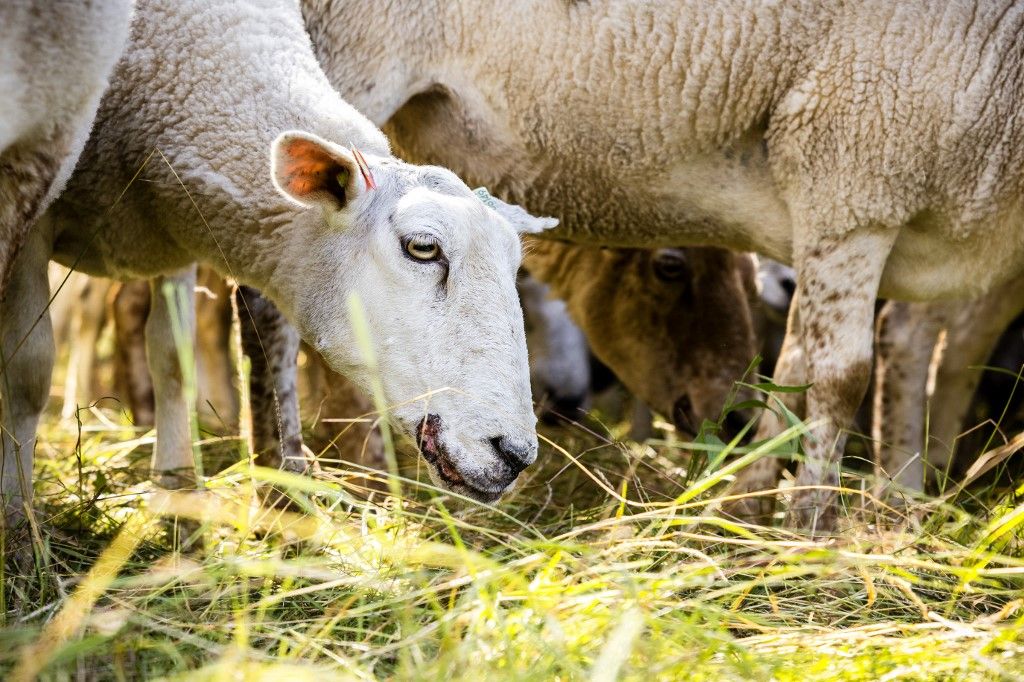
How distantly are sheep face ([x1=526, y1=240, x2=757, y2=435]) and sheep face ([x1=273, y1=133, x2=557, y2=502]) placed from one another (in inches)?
85.1

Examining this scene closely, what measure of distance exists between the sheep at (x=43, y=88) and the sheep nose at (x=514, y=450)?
1162mm

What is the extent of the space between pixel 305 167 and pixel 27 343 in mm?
1138

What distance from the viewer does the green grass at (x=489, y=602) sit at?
2.25 meters

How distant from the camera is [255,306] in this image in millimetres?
4254

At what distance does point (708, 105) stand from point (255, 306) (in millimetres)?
1681

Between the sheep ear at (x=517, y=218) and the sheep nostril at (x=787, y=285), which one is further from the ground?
the sheep ear at (x=517, y=218)

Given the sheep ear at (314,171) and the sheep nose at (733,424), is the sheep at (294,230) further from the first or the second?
the sheep nose at (733,424)

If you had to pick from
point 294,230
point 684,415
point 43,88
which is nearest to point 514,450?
point 294,230

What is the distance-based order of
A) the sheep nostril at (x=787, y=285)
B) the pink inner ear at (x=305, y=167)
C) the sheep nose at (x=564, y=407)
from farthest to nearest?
the sheep nose at (x=564, y=407)
the sheep nostril at (x=787, y=285)
the pink inner ear at (x=305, y=167)

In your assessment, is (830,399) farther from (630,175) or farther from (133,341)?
(133,341)

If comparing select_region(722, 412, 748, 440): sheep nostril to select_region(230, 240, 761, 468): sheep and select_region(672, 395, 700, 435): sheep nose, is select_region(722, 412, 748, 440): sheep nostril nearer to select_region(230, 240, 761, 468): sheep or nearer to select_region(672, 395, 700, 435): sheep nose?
select_region(230, 240, 761, 468): sheep

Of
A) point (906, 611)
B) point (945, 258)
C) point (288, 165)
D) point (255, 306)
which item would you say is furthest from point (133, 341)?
point (906, 611)

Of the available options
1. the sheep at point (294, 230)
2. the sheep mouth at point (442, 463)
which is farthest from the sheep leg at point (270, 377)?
the sheep mouth at point (442, 463)

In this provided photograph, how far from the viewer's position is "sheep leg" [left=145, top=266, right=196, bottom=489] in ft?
13.8
